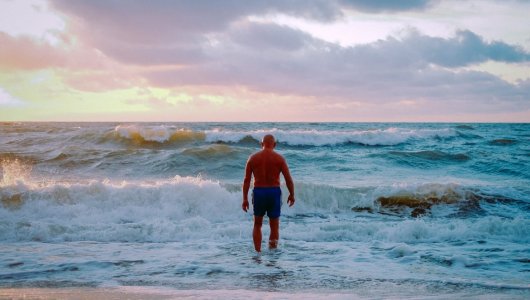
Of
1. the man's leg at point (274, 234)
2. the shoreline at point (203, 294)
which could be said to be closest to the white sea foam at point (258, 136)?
the man's leg at point (274, 234)

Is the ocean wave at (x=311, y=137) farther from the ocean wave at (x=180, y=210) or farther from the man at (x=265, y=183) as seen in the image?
the man at (x=265, y=183)

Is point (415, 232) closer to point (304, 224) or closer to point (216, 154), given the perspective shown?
point (304, 224)

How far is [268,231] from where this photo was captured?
8.46m

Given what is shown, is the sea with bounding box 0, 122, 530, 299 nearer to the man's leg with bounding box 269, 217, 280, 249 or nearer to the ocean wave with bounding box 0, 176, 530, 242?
the ocean wave with bounding box 0, 176, 530, 242

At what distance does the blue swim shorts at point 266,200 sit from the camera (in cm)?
698

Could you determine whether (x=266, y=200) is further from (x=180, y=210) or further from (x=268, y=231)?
(x=180, y=210)

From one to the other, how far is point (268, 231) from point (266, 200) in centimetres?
165

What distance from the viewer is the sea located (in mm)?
5371

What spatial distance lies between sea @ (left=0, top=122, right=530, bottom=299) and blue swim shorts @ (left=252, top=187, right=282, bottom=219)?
25.8 inches

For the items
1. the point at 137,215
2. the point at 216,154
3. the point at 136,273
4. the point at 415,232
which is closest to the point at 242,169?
the point at 216,154

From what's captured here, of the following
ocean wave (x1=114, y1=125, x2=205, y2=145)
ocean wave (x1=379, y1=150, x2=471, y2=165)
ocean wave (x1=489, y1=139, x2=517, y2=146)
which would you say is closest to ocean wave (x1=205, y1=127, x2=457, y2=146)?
ocean wave (x1=114, y1=125, x2=205, y2=145)

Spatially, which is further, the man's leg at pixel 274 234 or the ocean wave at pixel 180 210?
the ocean wave at pixel 180 210

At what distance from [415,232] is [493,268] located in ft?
7.24

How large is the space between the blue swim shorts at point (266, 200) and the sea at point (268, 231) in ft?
2.15
